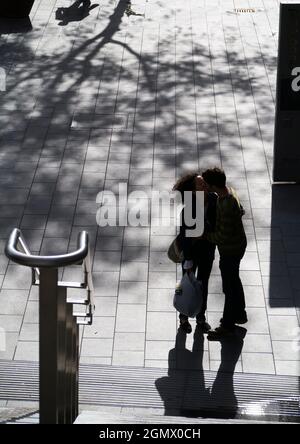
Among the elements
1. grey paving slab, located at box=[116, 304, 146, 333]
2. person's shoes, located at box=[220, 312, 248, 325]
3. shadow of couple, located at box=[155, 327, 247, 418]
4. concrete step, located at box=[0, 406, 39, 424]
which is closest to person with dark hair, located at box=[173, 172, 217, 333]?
shadow of couple, located at box=[155, 327, 247, 418]

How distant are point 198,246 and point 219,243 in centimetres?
27

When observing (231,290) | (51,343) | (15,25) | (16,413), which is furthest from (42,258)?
(15,25)

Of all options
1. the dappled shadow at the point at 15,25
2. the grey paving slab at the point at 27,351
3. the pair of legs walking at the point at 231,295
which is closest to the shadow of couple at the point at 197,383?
the pair of legs walking at the point at 231,295

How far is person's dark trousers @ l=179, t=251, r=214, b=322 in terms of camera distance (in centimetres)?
800

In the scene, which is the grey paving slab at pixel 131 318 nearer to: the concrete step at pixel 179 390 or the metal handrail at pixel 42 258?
the concrete step at pixel 179 390

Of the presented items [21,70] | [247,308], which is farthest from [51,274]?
[21,70]

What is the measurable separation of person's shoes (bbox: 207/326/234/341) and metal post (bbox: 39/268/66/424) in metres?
3.51

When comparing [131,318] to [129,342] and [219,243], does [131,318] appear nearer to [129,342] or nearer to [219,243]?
[129,342]

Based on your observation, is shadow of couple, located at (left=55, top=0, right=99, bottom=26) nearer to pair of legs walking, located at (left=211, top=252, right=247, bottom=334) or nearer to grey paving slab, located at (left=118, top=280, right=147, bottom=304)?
grey paving slab, located at (left=118, top=280, right=147, bottom=304)

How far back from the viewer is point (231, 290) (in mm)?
8055

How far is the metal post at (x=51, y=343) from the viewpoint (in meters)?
4.30

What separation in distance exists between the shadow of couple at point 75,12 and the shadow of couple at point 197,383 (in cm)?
1060

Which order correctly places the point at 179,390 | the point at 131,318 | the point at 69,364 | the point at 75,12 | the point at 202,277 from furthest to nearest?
the point at 75,12
the point at 131,318
the point at 202,277
the point at 179,390
the point at 69,364

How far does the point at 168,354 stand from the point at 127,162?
4244mm
